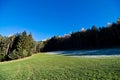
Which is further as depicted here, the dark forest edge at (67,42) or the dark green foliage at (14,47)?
the dark forest edge at (67,42)

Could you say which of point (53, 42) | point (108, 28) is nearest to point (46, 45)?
point (53, 42)

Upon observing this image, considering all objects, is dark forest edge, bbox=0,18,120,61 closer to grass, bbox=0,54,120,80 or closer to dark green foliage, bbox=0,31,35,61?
dark green foliage, bbox=0,31,35,61

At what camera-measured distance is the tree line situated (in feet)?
142

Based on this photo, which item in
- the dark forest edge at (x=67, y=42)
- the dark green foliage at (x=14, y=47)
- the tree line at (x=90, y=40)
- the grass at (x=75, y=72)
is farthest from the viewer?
the tree line at (x=90, y=40)

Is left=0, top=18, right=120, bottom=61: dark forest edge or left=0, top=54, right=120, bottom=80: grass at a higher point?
left=0, top=18, right=120, bottom=61: dark forest edge

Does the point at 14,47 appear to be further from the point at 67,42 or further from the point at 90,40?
the point at 90,40

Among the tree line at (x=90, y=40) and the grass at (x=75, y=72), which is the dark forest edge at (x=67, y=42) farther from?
the grass at (x=75, y=72)

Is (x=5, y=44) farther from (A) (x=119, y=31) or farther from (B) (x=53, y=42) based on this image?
(A) (x=119, y=31)

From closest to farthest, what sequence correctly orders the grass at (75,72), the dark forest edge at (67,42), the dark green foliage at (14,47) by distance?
Answer: the grass at (75,72)
the dark green foliage at (14,47)
the dark forest edge at (67,42)

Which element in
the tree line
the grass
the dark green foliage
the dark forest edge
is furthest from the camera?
the tree line

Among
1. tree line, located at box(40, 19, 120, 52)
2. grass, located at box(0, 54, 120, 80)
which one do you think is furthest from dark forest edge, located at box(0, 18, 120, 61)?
grass, located at box(0, 54, 120, 80)

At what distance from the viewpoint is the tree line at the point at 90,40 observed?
1707 inches

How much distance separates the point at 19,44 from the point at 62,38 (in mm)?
26119

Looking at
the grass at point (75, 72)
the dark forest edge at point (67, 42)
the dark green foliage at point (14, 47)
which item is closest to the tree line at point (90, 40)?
the dark forest edge at point (67, 42)
